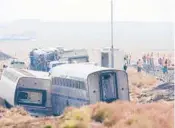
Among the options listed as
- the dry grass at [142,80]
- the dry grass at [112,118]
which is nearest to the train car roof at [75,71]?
the dry grass at [112,118]

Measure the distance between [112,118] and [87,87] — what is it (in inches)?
177

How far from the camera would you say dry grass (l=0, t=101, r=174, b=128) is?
14375mm

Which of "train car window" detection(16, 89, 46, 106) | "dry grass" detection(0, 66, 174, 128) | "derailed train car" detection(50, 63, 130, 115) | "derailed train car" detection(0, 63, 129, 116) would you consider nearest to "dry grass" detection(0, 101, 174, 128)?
"dry grass" detection(0, 66, 174, 128)

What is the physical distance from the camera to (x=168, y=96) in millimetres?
24891

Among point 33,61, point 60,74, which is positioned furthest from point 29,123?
point 33,61

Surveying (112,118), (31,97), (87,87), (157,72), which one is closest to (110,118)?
(112,118)

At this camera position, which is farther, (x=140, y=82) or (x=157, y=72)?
(x=157, y=72)

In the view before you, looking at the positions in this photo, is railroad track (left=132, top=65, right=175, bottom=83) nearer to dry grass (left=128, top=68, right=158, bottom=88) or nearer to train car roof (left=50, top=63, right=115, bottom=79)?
dry grass (left=128, top=68, right=158, bottom=88)

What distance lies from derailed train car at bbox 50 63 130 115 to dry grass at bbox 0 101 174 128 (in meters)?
2.59

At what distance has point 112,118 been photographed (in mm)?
15898

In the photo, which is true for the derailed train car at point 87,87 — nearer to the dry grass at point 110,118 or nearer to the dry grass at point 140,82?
the dry grass at point 110,118

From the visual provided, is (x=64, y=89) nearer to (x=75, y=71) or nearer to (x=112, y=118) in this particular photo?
(x=75, y=71)

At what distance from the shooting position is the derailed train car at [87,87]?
67.0 feet

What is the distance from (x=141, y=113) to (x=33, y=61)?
1003 inches
